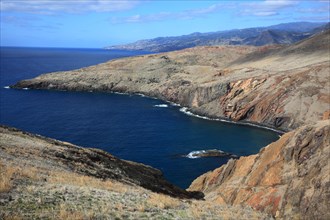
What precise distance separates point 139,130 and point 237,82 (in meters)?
42.6

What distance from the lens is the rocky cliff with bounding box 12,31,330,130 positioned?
102125mm

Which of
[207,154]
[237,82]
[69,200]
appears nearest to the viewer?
[69,200]

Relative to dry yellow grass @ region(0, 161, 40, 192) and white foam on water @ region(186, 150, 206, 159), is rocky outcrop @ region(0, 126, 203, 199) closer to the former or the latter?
dry yellow grass @ region(0, 161, 40, 192)

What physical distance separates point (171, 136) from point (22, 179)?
72982mm

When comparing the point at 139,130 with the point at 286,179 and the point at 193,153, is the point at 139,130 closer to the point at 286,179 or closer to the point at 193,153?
the point at 193,153

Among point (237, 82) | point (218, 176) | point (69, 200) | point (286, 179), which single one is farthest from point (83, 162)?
point (237, 82)

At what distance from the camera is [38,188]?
687 inches

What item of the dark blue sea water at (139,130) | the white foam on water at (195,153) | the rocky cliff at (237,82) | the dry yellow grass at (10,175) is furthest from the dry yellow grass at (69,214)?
the rocky cliff at (237,82)

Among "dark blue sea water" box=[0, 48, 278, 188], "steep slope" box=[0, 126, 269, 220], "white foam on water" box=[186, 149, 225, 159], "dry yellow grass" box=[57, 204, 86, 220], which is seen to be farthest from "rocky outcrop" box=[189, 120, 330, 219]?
"white foam on water" box=[186, 149, 225, 159]

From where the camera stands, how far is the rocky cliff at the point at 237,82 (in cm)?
10212

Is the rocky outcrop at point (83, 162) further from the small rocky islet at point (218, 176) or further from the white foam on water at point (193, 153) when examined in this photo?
the white foam on water at point (193, 153)

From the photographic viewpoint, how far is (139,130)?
95562 mm

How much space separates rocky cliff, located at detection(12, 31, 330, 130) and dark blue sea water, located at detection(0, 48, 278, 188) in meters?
8.33

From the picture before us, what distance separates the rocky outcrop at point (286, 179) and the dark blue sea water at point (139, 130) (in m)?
18.7
